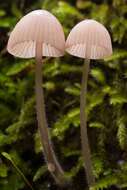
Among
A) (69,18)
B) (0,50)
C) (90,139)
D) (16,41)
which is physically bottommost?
(90,139)

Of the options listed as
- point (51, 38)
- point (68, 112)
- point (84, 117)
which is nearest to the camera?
point (51, 38)

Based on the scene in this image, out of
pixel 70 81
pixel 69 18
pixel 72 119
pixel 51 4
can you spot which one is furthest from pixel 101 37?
pixel 51 4

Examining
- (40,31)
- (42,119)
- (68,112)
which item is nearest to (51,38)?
(40,31)

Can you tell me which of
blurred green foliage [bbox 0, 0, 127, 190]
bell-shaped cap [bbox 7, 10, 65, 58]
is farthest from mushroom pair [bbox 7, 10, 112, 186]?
blurred green foliage [bbox 0, 0, 127, 190]

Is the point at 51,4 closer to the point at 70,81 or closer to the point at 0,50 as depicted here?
the point at 0,50

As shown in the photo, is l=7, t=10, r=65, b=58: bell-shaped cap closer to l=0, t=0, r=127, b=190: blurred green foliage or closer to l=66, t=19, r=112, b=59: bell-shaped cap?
l=66, t=19, r=112, b=59: bell-shaped cap

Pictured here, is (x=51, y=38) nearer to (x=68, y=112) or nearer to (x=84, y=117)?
(x=84, y=117)

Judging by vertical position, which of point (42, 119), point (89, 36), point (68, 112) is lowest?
point (68, 112)

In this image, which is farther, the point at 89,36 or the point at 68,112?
the point at 68,112

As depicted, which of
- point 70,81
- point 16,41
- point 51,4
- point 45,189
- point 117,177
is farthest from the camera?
point 51,4
